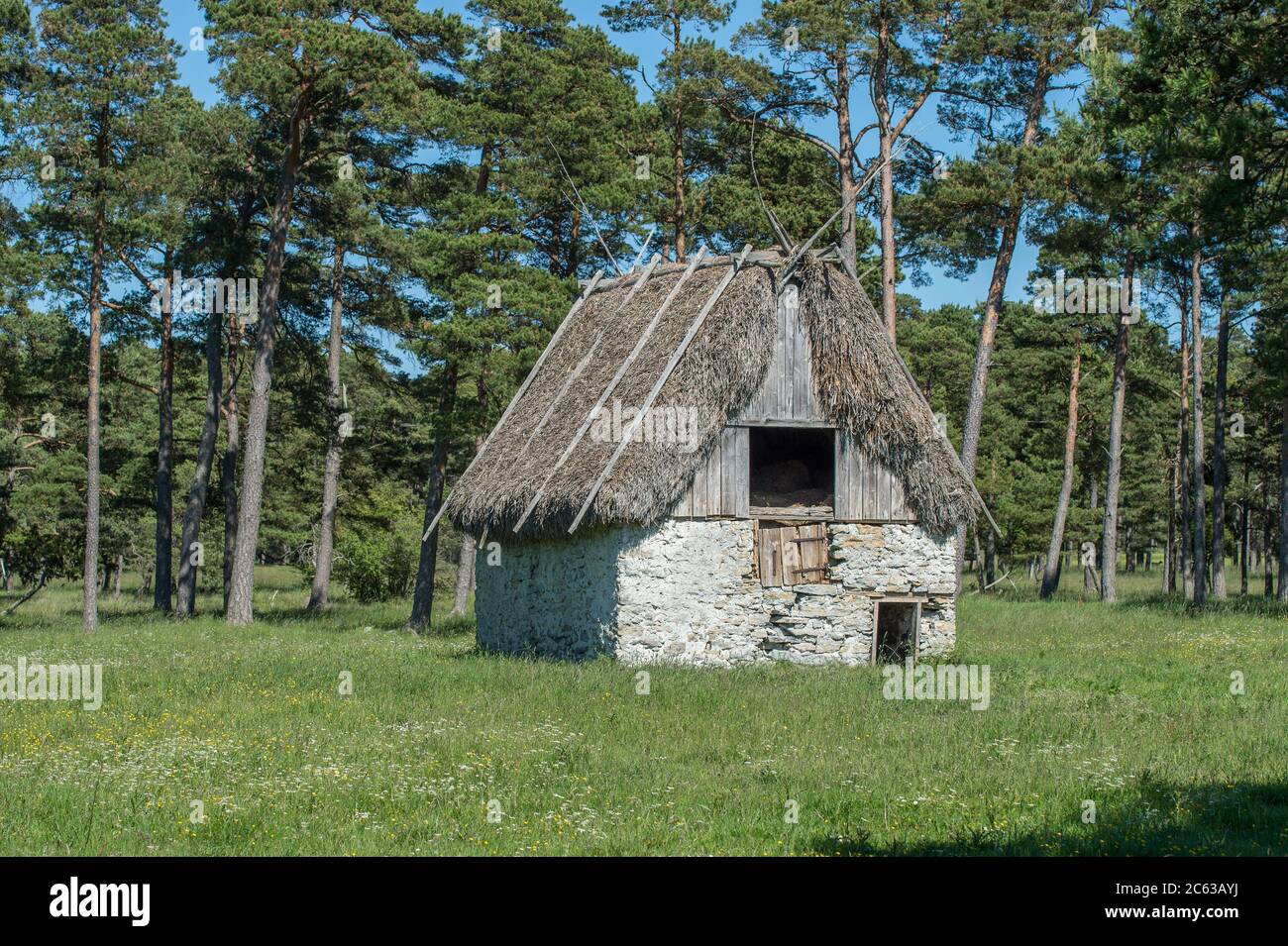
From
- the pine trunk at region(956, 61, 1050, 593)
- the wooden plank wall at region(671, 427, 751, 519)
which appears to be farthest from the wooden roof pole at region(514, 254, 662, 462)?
the pine trunk at region(956, 61, 1050, 593)

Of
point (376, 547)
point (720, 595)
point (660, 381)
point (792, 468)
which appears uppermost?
point (660, 381)

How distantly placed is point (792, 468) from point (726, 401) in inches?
172

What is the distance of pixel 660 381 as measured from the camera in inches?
850

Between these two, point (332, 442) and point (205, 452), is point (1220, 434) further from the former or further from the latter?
point (205, 452)

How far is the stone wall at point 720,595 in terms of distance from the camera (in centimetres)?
2105

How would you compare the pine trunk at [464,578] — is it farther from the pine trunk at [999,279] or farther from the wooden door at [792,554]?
the wooden door at [792,554]

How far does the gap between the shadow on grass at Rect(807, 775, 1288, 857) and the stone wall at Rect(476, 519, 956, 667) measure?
10251mm

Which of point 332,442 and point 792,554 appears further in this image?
point 332,442

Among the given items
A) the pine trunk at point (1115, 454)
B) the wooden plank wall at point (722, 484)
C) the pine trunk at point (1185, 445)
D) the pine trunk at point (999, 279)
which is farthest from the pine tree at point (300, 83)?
the pine trunk at point (1185, 445)

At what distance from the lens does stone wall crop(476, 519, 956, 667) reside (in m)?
21.0

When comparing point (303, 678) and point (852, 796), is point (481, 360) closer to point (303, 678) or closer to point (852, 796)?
point (303, 678)

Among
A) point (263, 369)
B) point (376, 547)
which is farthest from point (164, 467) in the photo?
point (376, 547)

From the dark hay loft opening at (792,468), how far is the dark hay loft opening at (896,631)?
2418 mm

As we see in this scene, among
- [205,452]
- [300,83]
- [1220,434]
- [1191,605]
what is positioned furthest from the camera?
[1220,434]
